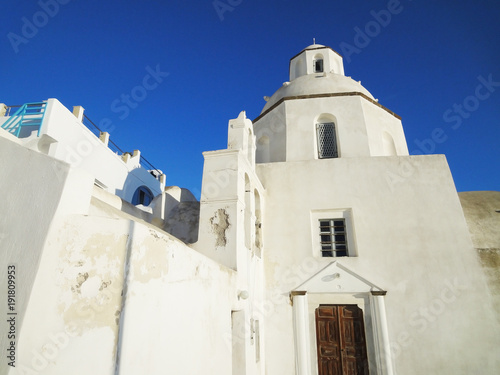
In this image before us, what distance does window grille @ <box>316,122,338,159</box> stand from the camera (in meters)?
9.99

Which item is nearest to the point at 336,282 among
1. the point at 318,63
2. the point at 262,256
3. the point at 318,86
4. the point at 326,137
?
the point at 262,256

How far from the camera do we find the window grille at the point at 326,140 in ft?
32.8

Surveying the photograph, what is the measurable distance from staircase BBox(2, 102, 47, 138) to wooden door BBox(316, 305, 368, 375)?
9.89 metres

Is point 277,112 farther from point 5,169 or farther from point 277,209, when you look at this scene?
point 5,169

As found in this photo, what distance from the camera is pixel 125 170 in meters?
13.8

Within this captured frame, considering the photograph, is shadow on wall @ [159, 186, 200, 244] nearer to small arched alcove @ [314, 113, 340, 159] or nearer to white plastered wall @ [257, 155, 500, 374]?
white plastered wall @ [257, 155, 500, 374]

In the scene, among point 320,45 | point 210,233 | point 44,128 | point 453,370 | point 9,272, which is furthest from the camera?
point 320,45

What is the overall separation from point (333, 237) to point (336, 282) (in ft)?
4.09

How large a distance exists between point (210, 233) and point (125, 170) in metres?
9.44

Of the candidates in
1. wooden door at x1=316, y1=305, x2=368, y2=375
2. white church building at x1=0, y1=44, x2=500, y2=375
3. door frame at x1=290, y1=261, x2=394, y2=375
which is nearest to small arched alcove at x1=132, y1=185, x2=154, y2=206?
white church building at x1=0, y1=44, x2=500, y2=375

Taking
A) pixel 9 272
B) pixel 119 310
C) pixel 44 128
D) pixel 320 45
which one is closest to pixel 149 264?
pixel 119 310

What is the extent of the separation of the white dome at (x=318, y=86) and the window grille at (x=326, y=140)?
138 centimetres

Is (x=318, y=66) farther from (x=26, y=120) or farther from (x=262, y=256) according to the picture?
(x=26, y=120)

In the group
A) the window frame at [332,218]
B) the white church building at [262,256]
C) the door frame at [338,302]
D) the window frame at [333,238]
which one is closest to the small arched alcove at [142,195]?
the white church building at [262,256]
